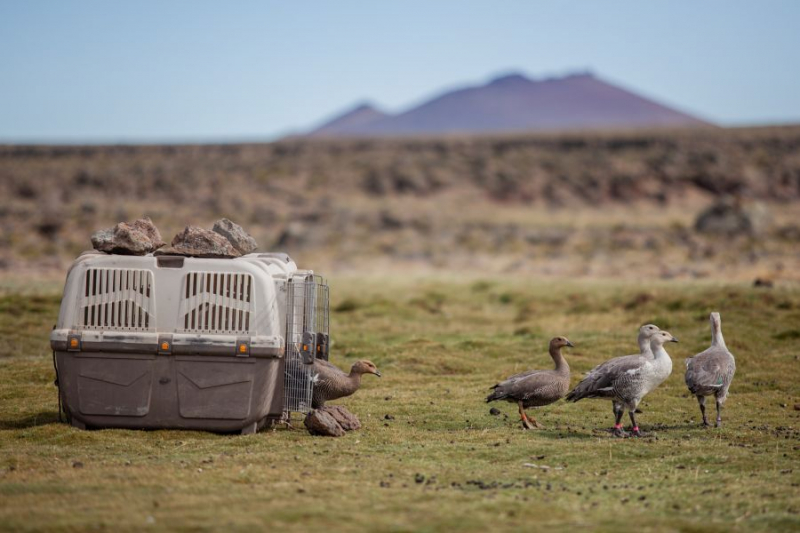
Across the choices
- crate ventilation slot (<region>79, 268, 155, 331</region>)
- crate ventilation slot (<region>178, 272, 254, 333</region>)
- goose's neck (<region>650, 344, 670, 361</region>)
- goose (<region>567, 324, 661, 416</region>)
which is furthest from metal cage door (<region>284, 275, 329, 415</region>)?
goose's neck (<region>650, 344, 670, 361</region>)

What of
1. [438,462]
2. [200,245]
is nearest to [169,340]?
[200,245]

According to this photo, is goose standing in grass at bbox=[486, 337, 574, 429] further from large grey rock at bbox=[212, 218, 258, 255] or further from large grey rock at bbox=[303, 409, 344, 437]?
large grey rock at bbox=[212, 218, 258, 255]

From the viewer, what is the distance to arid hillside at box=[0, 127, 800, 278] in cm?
5191

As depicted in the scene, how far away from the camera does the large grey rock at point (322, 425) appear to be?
41.3ft

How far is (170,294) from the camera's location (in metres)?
12.3

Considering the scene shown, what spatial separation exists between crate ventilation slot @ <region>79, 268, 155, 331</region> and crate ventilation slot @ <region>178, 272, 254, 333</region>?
467 millimetres

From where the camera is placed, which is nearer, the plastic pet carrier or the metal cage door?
the plastic pet carrier

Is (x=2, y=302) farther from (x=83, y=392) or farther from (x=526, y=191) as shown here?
Result: (x=526, y=191)

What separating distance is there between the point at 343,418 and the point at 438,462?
2364mm

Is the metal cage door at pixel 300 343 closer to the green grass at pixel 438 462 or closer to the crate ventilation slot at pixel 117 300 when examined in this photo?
the green grass at pixel 438 462

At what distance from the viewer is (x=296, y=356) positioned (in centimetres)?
1312

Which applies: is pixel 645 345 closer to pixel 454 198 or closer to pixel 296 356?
pixel 296 356

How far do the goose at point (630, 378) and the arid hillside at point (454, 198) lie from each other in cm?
2611

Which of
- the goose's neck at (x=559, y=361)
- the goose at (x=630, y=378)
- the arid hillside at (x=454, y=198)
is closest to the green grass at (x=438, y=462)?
the goose at (x=630, y=378)
